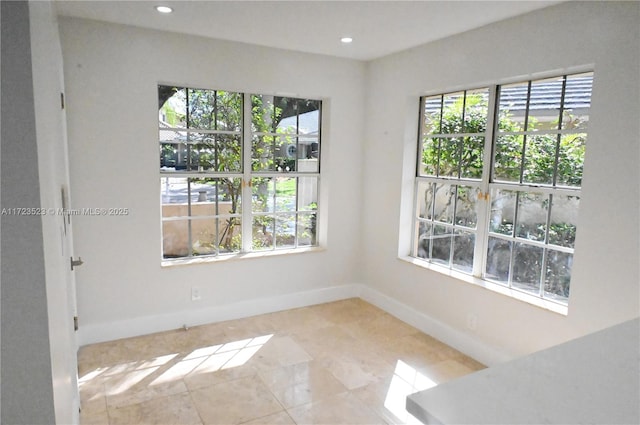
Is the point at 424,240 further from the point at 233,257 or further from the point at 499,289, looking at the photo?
the point at 233,257

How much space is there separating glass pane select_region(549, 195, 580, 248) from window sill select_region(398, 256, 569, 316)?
41cm

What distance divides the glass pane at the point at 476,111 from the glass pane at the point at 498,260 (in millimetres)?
903

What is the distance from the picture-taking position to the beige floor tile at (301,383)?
279 centimetres

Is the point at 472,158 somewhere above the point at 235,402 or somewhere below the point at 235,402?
above

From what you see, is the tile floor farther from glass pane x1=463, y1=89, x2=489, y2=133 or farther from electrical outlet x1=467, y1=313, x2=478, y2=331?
glass pane x1=463, y1=89, x2=489, y2=133

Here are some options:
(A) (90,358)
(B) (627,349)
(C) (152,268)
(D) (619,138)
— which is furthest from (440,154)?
(A) (90,358)

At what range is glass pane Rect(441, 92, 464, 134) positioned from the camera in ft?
11.9

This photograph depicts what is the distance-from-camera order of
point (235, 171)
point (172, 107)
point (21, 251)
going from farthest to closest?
point (235, 171)
point (172, 107)
point (21, 251)

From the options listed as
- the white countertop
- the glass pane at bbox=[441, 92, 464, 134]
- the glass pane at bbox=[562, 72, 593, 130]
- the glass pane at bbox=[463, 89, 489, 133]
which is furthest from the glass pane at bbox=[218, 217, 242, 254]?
the white countertop

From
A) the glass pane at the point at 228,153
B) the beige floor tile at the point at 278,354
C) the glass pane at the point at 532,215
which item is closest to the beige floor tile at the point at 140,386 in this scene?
the beige floor tile at the point at 278,354

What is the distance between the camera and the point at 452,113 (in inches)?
146

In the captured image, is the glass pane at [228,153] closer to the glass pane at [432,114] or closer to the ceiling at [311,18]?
the ceiling at [311,18]

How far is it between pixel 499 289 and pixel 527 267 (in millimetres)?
259

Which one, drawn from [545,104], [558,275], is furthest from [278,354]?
[545,104]
